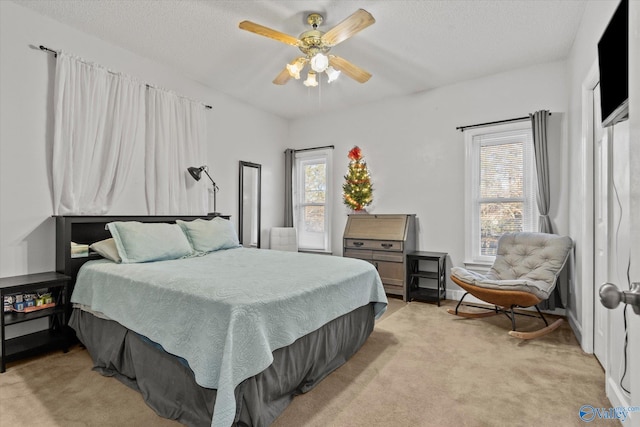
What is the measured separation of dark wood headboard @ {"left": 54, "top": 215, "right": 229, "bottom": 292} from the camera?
110 inches

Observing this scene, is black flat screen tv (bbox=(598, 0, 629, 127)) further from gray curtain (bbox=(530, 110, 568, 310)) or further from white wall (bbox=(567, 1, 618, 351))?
gray curtain (bbox=(530, 110, 568, 310))

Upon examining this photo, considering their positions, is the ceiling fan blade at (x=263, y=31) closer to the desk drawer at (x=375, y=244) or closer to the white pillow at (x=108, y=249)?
the white pillow at (x=108, y=249)

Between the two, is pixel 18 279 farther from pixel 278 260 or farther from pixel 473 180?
pixel 473 180

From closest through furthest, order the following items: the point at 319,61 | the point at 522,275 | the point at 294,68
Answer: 1. the point at 319,61
2. the point at 294,68
3. the point at 522,275

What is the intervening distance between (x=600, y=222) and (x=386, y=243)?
7.60 ft

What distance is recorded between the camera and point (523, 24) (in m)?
3.03

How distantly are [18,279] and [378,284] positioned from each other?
2933 mm

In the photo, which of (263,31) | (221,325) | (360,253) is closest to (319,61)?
(263,31)

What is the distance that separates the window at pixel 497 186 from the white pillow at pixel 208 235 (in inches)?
118

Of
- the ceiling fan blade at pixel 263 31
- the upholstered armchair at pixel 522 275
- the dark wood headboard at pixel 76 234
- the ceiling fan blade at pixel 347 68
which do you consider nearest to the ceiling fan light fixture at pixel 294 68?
the ceiling fan blade at pixel 263 31

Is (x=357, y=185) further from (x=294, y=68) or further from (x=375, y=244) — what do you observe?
(x=294, y=68)

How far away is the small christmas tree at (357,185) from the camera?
4973mm

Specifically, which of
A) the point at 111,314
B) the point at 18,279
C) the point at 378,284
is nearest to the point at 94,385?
the point at 111,314

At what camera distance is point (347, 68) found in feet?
10.5
